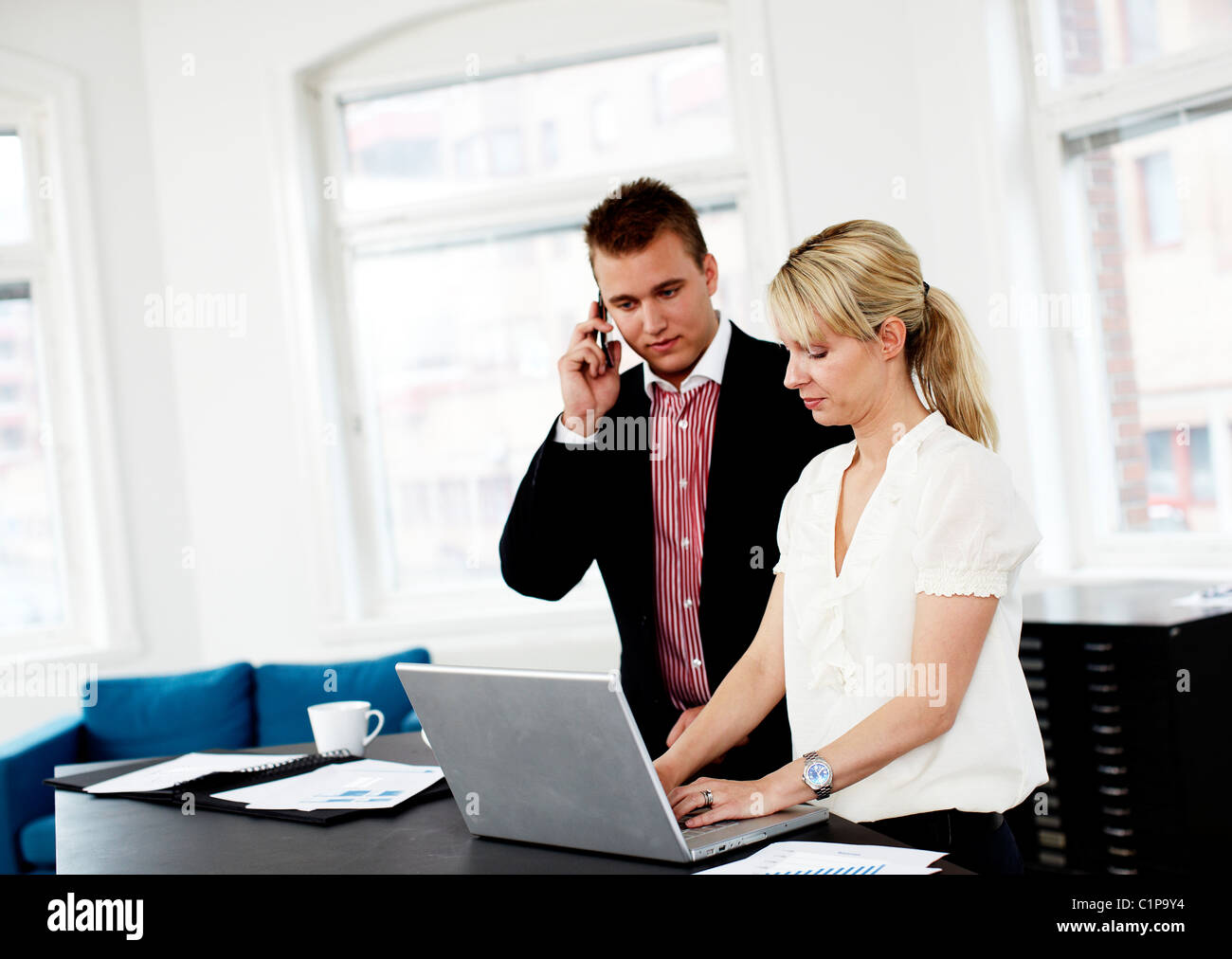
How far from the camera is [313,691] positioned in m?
3.70

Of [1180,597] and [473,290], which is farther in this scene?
[473,290]

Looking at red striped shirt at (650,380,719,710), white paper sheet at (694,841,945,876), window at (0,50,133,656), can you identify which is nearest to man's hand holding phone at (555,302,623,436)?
red striped shirt at (650,380,719,710)

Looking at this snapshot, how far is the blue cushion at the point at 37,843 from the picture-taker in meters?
3.29

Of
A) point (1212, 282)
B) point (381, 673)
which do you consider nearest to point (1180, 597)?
point (1212, 282)

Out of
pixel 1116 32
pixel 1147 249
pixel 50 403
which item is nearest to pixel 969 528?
pixel 1147 249

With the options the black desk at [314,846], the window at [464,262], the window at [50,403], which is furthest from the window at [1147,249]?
the window at [50,403]

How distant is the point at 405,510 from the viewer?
4.59 m

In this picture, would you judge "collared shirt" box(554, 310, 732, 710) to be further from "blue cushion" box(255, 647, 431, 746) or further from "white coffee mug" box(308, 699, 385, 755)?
"blue cushion" box(255, 647, 431, 746)

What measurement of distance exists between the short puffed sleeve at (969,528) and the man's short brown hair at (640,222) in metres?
0.83

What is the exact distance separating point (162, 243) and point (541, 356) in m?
1.49

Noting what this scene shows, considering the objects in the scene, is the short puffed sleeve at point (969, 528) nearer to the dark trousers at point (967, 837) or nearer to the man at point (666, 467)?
the dark trousers at point (967, 837)

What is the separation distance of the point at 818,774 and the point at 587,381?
105 cm

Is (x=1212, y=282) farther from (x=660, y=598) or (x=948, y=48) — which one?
(x=660, y=598)
